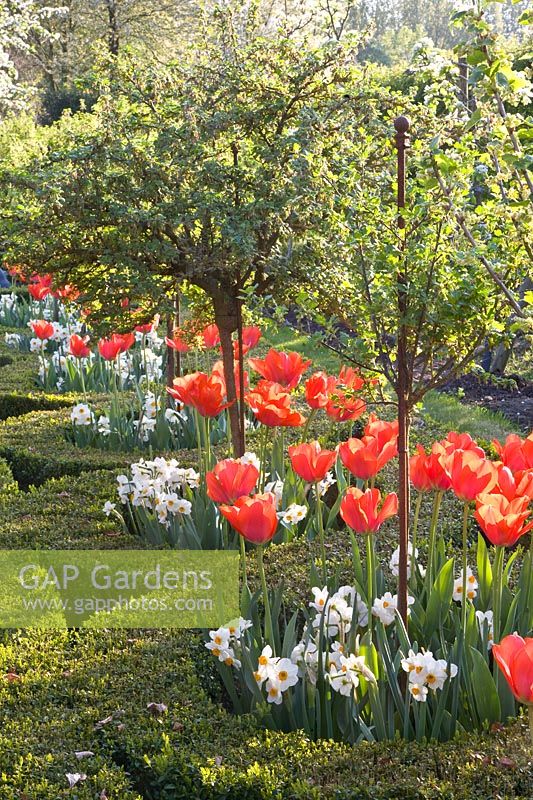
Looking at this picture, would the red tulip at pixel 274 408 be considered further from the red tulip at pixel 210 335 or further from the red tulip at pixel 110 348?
the red tulip at pixel 110 348

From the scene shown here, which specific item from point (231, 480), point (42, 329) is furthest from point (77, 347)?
point (231, 480)

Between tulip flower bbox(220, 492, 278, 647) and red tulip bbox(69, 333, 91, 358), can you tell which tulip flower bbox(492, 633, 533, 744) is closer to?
tulip flower bbox(220, 492, 278, 647)

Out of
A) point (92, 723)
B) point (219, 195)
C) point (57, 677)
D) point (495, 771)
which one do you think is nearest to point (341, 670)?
point (495, 771)

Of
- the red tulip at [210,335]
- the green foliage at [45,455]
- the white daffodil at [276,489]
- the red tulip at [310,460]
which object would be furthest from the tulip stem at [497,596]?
the green foliage at [45,455]

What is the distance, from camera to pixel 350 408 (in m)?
3.79

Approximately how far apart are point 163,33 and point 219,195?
19.8 meters

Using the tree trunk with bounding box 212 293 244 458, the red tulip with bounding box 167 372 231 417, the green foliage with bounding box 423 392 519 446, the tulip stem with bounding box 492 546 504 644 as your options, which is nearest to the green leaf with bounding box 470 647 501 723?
the tulip stem with bounding box 492 546 504 644

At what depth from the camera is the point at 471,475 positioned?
108 inches

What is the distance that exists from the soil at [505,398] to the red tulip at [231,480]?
180 inches

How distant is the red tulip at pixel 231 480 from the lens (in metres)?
2.93

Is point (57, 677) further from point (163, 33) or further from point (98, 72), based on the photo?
point (163, 33)

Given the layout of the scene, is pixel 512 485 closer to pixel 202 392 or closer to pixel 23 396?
pixel 202 392

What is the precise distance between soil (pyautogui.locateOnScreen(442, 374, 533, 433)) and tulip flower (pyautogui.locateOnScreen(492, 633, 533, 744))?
5.24 metres

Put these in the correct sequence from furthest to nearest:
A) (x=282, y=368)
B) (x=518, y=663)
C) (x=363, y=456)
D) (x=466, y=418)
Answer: (x=466, y=418) → (x=282, y=368) → (x=363, y=456) → (x=518, y=663)
